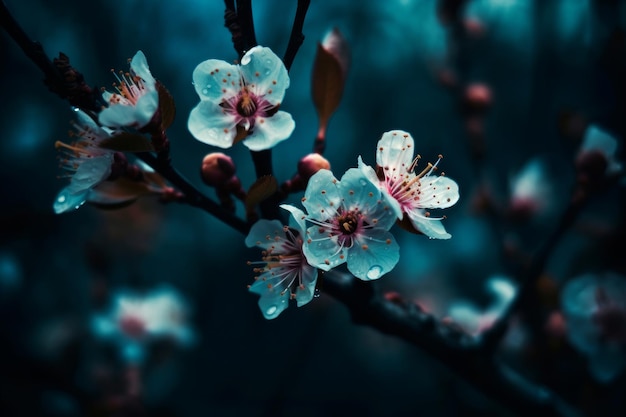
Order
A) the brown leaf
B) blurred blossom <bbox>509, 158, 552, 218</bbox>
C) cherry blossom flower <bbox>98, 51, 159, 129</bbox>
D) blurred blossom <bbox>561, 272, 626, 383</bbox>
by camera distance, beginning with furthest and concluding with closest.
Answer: blurred blossom <bbox>509, 158, 552, 218</bbox>, blurred blossom <bbox>561, 272, 626, 383</bbox>, the brown leaf, cherry blossom flower <bbox>98, 51, 159, 129</bbox>

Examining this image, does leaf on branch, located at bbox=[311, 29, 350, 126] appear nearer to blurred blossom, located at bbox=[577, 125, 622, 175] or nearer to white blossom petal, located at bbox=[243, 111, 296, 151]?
white blossom petal, located at bbox=[243, 111, 296, 151]

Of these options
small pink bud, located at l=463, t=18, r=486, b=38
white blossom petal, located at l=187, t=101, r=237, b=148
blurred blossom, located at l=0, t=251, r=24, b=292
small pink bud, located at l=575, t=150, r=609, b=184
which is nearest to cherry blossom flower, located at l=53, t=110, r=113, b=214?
white blossom petal, located at l=187, t=101, r=237, b=148

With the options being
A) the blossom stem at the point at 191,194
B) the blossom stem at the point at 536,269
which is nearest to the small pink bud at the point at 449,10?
the blossom stem at the point at 536,269

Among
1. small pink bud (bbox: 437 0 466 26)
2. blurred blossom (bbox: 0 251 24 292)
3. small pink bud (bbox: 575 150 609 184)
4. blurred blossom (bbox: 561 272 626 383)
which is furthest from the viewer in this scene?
blurred blossom (bbox: 0 251 24 292)

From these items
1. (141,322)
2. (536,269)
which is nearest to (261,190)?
(536,269)

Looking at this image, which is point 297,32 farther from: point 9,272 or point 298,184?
point 9,272

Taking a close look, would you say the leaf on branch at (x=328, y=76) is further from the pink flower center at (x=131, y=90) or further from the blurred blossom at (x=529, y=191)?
the blurred blossom at (x=529, y=191)

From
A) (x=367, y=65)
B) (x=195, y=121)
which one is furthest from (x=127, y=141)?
(x=367, y=65)

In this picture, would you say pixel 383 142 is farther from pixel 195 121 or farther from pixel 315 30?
pixel 315 30
